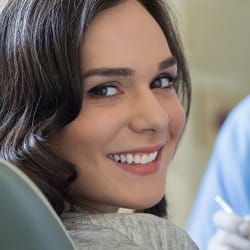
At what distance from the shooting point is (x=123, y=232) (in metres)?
0.67

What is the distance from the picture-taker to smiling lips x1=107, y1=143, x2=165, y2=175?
0.80 meters

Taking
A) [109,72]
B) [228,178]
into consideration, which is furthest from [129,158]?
[228,178]

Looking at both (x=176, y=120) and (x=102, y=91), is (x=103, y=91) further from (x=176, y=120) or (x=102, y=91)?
(x=176, y=120)

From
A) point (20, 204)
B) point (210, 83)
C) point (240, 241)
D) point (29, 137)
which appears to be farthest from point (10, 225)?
point (210, 83)

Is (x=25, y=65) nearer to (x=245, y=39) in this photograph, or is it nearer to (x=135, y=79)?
(x=135, y=79)

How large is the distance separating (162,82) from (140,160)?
0.12 metres

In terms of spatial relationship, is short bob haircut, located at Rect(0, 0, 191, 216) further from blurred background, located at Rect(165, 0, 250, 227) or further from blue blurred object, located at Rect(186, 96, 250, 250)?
blurred background, located at Rect(165, 0, 250, 227)

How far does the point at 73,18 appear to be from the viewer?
76 cm

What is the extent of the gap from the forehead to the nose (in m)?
0.05

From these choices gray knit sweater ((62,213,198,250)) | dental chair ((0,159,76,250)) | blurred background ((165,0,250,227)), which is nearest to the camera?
dental chair ((0,159,76,250))

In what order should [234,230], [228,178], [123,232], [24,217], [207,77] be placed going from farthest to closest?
[207,77], [228,178], [234,230], [123,232], [24,217]

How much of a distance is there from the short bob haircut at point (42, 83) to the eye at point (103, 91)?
0.03 meters

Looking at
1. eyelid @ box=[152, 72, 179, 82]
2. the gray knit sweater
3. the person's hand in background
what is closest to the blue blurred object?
the person's hand in background

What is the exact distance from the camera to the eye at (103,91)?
2.56 ft
